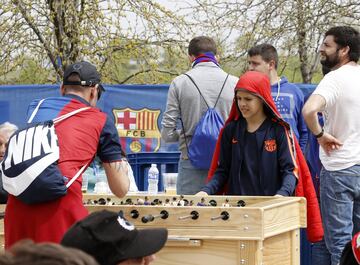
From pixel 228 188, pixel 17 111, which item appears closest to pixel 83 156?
pixel 228 188

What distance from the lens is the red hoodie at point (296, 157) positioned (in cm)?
614

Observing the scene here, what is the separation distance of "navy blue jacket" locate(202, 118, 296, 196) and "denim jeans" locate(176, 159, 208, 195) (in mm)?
781

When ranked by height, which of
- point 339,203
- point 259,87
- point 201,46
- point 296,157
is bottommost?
point 339,203

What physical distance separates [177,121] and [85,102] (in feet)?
7.45

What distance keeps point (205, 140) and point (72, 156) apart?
2296 mm

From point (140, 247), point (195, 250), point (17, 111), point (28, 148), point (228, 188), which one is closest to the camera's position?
point (140, 247)

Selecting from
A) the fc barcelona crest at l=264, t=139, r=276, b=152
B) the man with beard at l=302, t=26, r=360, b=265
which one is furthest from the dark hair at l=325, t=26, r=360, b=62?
the fc barcelona crest at l=264, t=139, r=276, b=152

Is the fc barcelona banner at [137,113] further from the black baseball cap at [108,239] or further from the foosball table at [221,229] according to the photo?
the black baseball cap at [108,239]

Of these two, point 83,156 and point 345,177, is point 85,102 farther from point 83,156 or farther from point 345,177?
point 345,177

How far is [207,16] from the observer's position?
13.0 meters

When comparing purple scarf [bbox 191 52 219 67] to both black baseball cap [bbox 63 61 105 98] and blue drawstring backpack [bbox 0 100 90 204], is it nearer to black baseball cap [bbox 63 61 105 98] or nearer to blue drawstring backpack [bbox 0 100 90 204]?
black baseball cap [bbox 63 61 105 98]

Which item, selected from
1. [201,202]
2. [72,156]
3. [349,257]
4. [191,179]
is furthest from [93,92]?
[191,179]

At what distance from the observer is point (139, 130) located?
9.35 meters

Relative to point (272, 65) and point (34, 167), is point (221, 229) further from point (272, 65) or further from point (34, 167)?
point (272, 65)
